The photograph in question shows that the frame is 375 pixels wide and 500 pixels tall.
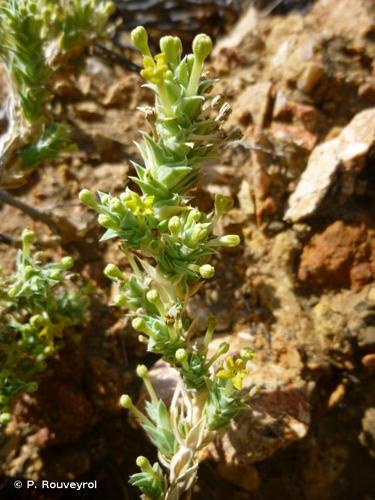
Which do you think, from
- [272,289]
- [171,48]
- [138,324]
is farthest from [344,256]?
[171,48]

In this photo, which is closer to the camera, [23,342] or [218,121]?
[218,121]

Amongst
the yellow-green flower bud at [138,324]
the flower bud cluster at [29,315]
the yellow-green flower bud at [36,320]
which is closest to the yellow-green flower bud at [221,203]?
the yellow-green flower bud at [138,324]

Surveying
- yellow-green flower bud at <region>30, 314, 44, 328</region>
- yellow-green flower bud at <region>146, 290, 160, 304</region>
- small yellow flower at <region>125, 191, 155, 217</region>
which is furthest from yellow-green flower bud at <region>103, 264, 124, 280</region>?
yellow-green flower bud at <region>30, 314, 44, 328</region>

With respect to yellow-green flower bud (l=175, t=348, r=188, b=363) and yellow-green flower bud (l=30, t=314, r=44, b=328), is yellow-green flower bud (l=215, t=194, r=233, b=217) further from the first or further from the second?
yellow-green flower bud (l=30, t=314, r=44, b=328)

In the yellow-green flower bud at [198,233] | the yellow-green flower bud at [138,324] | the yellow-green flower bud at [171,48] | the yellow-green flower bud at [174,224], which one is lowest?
the yellow-green flower bud at [138,324]

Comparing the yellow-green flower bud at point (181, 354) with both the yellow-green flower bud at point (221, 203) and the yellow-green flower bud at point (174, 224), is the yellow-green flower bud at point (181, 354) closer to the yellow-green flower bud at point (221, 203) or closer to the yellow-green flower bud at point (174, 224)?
the yellow-green flower bud at point (174, 224)

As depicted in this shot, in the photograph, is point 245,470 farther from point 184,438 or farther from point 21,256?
point 21,256

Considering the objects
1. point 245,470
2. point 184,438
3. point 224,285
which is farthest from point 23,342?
point 245,470
